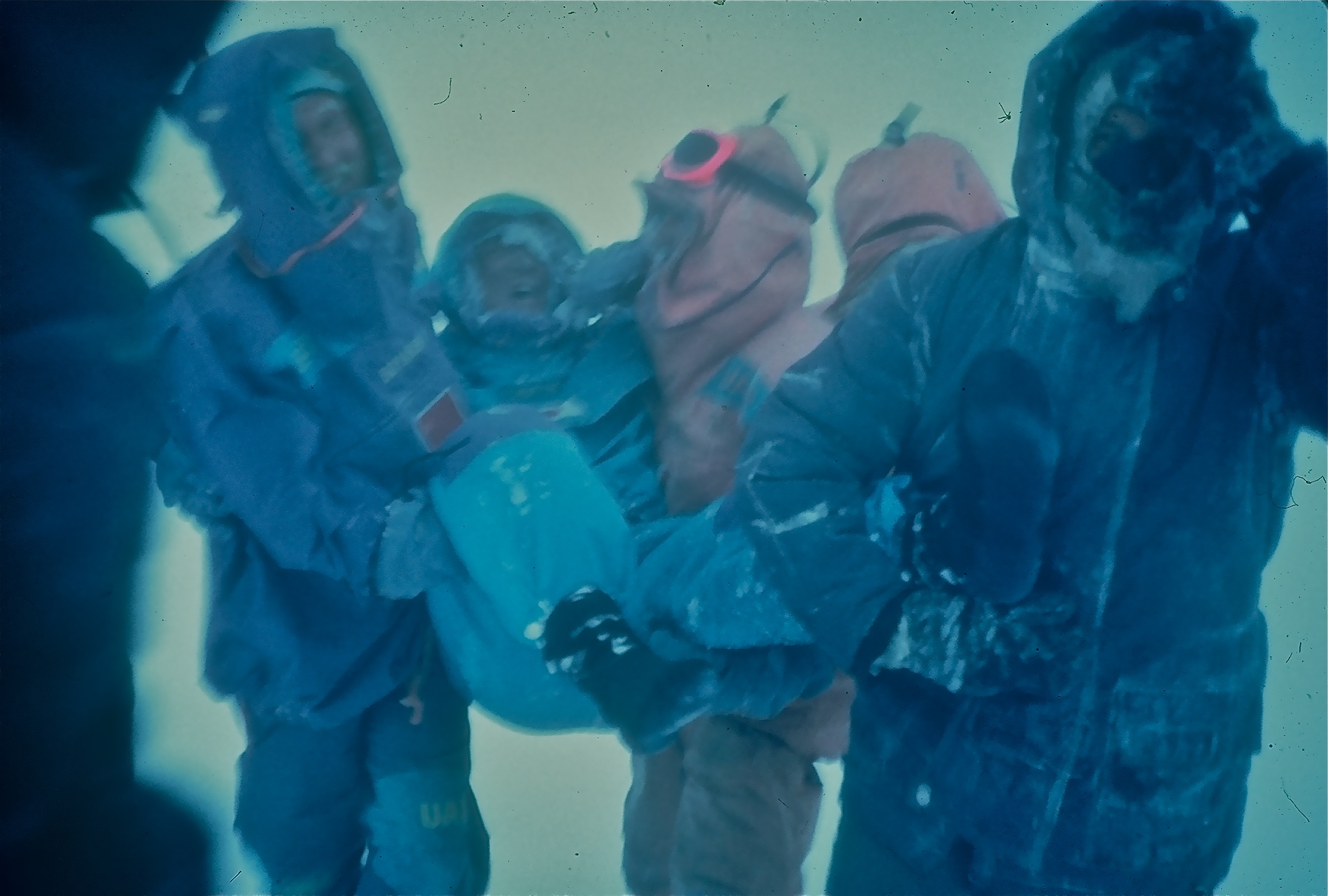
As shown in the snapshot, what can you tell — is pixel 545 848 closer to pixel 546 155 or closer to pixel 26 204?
pixel 546 155

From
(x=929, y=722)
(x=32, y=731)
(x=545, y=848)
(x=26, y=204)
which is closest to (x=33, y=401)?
(x=26, y=204)

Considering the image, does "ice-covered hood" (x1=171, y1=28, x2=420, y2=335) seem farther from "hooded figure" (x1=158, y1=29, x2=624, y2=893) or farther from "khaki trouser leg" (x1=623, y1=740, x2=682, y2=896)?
"khaki trouser leg" (x1=623, y1=740, x2=682, y2=896)

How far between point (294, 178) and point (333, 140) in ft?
0.17

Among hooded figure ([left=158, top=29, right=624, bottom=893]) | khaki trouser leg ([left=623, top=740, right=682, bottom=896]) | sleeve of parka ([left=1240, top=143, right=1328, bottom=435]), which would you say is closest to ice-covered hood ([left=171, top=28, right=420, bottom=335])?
hooded figure ([left=158, top=29, right=624, bottom=893])

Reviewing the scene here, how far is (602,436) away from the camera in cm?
73

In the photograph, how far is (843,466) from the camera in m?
0.56

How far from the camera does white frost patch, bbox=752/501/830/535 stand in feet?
1.83

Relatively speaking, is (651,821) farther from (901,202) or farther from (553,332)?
(901,202)

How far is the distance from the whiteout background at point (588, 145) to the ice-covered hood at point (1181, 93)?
0.31 feet

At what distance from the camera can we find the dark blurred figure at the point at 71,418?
707mm

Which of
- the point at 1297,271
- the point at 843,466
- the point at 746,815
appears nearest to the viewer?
the point at 1297,271

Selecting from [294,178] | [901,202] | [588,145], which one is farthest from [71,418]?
[901,202]

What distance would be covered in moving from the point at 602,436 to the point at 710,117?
304mm

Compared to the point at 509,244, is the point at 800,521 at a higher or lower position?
lower
